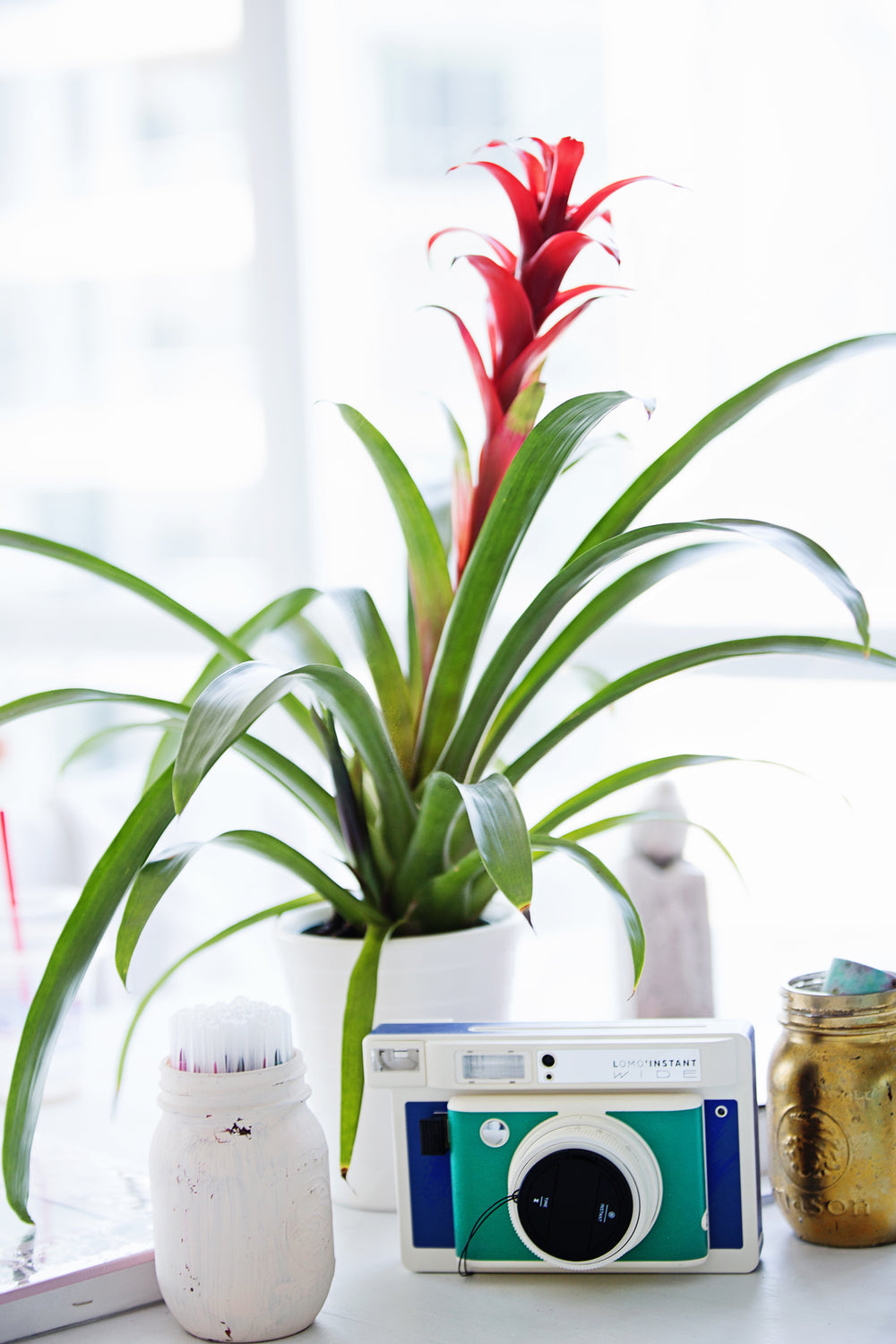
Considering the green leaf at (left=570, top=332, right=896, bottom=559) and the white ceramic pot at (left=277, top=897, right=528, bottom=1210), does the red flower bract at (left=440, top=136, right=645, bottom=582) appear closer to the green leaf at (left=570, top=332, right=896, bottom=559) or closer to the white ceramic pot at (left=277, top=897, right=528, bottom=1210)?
the green leaf at (left=570, top=332, right=896, bottom=559)

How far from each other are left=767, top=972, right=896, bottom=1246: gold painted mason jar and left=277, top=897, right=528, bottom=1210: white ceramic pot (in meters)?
0.20

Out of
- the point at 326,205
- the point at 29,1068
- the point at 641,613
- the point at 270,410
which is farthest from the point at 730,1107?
the point at 326,205

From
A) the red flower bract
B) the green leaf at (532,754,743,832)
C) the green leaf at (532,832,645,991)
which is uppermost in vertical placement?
the red flower bract

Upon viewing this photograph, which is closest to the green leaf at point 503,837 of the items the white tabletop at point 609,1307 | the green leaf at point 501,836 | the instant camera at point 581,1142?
the green leaf at point 501,836

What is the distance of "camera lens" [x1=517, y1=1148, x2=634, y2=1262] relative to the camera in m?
0.69

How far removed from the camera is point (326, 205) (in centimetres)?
164

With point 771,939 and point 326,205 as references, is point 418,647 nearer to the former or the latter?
point 771,939

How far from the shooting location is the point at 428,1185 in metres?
0.74

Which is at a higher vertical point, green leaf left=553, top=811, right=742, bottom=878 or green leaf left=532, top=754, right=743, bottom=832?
green leaf left=532, top=754, right=743, bottom=832

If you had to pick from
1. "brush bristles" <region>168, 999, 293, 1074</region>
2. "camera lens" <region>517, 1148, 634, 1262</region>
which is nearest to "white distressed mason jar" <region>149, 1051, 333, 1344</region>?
"brush bristles" <region>168, 999, 293, 1074</region>

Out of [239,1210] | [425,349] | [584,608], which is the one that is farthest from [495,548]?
[425,349]

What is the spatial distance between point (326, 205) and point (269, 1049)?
121cm

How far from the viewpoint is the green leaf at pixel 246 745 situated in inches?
31.6

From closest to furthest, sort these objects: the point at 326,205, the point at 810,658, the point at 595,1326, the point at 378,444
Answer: the point at 595,1326 → the point at 378,444 → the point at 810,658 → the point at 326,205
